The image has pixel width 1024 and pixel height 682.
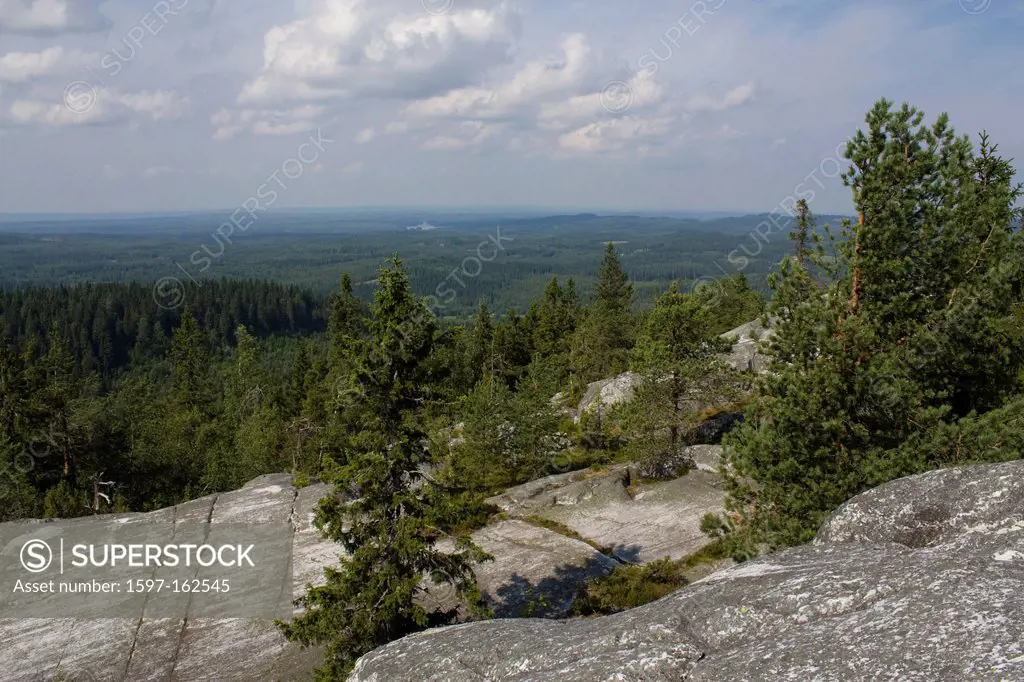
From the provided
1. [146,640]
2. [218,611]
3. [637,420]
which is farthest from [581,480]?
[146,640]

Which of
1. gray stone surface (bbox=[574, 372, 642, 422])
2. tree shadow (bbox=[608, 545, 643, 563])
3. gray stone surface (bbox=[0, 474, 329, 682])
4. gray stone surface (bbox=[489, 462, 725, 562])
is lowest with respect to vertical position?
gray stone surface (bbox=[0, 474, 329, 682])

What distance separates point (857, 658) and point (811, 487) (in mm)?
8753

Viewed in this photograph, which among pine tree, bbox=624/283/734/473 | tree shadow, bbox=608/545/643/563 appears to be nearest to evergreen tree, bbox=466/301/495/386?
pine tree, bbox=624/283/734/473

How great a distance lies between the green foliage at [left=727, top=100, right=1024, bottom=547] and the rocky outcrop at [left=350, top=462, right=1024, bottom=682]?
10.7 ft

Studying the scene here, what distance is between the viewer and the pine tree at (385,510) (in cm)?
1404

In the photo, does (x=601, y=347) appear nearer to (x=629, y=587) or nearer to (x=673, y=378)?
(x=673, y=378)

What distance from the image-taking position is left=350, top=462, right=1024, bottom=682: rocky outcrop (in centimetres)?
604

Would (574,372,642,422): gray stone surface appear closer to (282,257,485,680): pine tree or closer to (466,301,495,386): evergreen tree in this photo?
(466,301,495,386): evergreen tree


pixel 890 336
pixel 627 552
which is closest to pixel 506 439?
pixel 627 552

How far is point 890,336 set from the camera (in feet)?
45.8

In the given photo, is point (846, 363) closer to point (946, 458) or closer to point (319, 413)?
point (946, 458)

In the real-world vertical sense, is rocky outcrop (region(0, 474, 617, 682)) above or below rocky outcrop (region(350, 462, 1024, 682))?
below

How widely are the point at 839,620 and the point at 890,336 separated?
899 centimetres

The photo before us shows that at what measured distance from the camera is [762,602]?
25.7 ft
